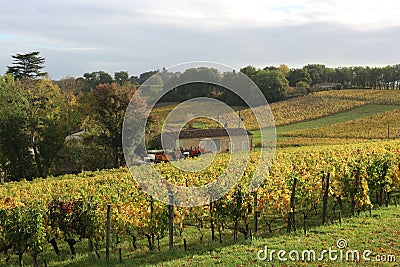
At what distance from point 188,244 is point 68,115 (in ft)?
79.1

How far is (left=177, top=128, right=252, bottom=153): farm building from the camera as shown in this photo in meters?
31.3

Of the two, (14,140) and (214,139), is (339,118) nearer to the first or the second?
(214,139)

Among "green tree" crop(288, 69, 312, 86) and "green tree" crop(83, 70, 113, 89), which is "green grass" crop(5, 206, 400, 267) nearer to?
"green tree" crop(83, 70, 113, 89)

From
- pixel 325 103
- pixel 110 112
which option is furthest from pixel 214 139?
pixel 325 103

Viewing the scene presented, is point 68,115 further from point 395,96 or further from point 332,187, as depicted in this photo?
point 395,96

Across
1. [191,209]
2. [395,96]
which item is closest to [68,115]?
[191,209]

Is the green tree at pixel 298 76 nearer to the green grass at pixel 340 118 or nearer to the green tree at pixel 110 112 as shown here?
the green grass at pixel 340 118

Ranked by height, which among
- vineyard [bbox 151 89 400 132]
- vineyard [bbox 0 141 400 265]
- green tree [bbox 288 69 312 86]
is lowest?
vineyard [bbox 0 141 400 265]

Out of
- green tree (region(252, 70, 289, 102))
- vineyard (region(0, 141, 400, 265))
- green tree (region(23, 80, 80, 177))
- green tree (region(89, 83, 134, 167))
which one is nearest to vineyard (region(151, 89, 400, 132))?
green tree (region(252, 70, 289, 102))

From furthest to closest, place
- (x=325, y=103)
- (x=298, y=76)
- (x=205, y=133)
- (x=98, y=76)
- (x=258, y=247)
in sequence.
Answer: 1. (x=298, y=76)
2. (x=98, y=76)
3. (x=325, y=103)
4. (x=205, y=133)
5. (x=258, y=247)

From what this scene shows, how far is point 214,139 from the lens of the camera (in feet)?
111

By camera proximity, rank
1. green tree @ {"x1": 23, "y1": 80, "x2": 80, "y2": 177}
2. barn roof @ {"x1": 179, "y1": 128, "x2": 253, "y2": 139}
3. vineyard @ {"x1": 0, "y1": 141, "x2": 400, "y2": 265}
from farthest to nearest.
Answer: barn roof @ {"x1": 179, "y1": 128, "x2": 253, "y2": 139}, green tree @ {"x1": 23, "y1": 80, "x2": 80, "y2": 177}, vineyard @ {"x1": 0, "y1": 141, "x2": 400, "y2": 265}

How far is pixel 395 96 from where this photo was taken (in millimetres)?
67188

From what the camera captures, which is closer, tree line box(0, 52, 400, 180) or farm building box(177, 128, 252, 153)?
tree line box(0, 52, 400, 180)
